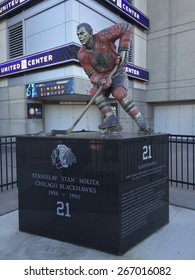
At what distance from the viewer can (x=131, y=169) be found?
3381 millimetres

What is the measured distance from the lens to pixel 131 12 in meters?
15.8

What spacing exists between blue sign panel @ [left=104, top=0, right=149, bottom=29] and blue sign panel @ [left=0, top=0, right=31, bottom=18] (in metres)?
4.37

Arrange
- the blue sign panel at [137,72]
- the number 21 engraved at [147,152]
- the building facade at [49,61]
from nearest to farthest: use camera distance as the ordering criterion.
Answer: the number 21 engraved at [147,152]
the building facade at [49,61]
the blue sign panel at [137,72]

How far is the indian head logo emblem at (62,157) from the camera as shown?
3479 mm

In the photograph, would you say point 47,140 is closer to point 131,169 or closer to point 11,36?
point 131,169

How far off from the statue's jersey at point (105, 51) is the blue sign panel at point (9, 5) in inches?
436

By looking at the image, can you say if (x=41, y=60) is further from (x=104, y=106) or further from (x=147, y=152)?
(x=147, y=152)

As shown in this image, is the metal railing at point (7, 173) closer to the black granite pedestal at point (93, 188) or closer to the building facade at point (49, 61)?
the black granite pedestal at point (93, 188)

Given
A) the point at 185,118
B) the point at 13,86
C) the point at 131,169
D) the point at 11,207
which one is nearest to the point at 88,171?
the point at 131,169

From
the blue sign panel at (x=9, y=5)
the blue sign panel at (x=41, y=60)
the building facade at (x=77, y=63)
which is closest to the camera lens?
the blue sign panel at (x=41, y=60)

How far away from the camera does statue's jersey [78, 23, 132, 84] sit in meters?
3.89

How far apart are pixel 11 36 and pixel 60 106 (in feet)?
15.3

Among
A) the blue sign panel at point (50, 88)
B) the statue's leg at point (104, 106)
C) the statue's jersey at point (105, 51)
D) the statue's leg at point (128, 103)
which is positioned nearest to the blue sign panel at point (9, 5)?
the blue sign panel at point (50, 88)
